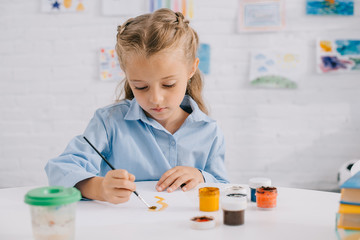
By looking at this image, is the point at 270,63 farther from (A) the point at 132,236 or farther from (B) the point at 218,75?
(A) the point at 132,236

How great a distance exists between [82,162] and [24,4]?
6.98 feet

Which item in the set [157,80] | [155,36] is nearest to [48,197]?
[157,80]

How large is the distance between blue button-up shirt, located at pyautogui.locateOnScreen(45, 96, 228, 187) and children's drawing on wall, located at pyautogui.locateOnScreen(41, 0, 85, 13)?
69.0 inches

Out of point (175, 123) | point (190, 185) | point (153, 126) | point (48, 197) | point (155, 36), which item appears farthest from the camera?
point (175, 123)

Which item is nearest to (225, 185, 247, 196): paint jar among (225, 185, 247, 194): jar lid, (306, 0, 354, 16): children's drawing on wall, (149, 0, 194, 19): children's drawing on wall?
(225, 185, 247, 194): jar lid

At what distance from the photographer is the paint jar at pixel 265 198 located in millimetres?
973

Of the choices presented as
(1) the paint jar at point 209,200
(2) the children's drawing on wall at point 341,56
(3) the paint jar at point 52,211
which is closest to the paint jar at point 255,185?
(1) the paint jar at point 209,200

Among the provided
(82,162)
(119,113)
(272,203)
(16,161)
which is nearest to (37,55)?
(16,161)

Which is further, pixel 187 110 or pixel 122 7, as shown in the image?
pixel 122 7

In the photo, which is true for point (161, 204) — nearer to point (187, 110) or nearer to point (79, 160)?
point (79, 160)

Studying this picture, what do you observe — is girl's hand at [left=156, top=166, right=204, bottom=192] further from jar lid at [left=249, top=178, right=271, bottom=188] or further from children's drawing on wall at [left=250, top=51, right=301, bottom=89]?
children's drawing on wall at [left=250, top=51, right=301, bottom=89]

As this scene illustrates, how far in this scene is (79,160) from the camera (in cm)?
118

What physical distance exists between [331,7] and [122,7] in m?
1.34

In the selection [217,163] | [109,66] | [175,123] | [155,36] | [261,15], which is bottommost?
[217,163]
